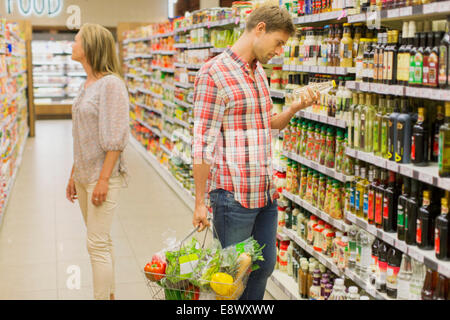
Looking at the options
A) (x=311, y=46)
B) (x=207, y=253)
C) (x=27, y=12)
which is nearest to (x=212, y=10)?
(x=311, y=46)

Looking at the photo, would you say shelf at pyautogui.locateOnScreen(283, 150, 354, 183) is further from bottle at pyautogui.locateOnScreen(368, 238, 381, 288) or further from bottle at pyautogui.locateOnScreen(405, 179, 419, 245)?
bottle at pyautogui.locateOnScreen(405, 179, 419, 245)

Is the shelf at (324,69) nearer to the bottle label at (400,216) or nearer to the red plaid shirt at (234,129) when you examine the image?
the red plaid shirt at (234,129)

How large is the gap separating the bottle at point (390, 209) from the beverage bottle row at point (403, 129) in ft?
0.56

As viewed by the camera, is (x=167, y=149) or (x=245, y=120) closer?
(x=245, y=120)

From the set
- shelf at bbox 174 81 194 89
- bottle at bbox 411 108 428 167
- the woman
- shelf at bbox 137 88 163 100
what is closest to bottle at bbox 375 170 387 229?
bottle at bbox 411 108 428 167

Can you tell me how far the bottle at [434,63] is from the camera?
7.96 feet

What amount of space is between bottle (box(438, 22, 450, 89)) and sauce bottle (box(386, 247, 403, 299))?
94 centimetres

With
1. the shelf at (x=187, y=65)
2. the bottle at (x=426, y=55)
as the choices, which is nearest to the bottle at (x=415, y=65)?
the bottle at (x=426, y=55)

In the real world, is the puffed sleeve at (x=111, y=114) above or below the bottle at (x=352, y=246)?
above

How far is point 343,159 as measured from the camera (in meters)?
3.45

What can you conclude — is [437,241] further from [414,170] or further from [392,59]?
[392,59]
